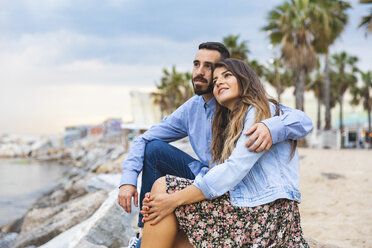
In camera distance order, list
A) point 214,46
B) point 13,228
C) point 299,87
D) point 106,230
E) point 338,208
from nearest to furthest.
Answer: point 214,46 < point 106,230 < point 338,208 < point 13,228 < point 299,87

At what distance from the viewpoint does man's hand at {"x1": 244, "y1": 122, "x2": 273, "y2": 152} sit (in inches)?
67.3

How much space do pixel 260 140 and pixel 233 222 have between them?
45 cm

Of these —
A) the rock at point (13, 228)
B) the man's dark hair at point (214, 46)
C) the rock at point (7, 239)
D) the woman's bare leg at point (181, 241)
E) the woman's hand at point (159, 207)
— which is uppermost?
the man's dark hair at point (214, 46)

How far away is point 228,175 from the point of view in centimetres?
171

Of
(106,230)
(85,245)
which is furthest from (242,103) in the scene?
(106,230)

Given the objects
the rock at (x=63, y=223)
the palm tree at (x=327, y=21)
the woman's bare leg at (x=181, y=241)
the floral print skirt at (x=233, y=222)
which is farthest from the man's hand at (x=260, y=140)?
the palm tree at (x=327, y=21)

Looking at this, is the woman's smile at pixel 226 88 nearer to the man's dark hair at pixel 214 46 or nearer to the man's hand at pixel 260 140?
the man's hand at pixel 260 140

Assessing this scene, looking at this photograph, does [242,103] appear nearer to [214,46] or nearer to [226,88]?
[226,88]

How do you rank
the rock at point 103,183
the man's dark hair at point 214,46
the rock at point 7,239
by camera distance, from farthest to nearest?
the rock at point 103,183 → the rock at point 7,239 → the man's dark hair at point 214,46

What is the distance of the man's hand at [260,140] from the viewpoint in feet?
5.61

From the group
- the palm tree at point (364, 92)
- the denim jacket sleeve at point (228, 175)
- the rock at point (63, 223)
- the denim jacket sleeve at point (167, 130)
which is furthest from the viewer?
the palm tree at point (364, 92)

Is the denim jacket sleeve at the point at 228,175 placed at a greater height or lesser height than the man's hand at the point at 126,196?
greater

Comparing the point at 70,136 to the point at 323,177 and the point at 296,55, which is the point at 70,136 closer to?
the point at 296,55

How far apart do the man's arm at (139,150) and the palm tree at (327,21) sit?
18238 mm
